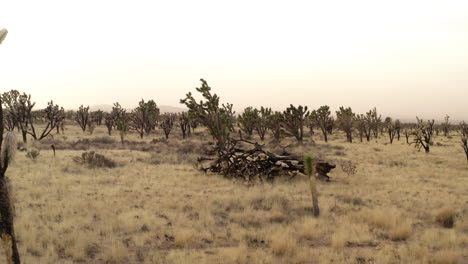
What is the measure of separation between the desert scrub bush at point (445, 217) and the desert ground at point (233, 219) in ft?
0.12

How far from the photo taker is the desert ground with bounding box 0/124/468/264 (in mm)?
6967

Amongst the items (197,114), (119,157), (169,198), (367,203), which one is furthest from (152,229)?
(119,157)

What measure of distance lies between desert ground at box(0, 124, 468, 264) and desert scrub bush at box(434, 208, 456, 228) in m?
0.04

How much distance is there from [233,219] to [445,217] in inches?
223

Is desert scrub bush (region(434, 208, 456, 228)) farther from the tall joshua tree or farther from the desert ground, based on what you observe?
the tall joshua tree

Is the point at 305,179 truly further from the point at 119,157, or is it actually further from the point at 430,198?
the point at 119,157

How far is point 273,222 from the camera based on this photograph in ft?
30.0

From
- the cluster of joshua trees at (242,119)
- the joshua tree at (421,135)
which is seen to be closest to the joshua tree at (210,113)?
the cluster of joshua trees at (242,119)

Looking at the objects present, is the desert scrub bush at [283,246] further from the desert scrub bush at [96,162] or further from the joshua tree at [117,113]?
the joshua tree at [117,113]

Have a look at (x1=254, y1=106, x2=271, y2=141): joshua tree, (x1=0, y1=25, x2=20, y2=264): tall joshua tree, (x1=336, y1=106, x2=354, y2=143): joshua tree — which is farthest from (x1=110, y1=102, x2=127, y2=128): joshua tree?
(x1=0, y1=25, x2=20, y2=264): tall joshua tree

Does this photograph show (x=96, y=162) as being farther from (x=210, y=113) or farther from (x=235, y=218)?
(x=235, y=218)

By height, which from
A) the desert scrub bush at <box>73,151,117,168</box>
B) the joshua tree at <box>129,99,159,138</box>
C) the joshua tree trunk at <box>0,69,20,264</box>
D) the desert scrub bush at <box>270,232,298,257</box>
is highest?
the joshua tree at <box>129,99,159,138</box>

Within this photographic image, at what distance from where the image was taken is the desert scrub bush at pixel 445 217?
8.75 meters

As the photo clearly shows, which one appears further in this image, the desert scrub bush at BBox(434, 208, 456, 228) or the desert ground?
the desert scrub bush at BBox(434, 208, 456, 228)
